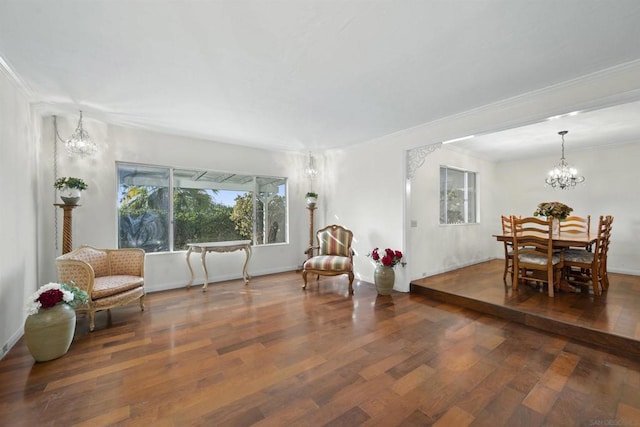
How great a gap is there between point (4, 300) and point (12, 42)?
210 cm

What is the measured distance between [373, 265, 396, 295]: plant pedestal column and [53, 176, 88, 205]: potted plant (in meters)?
3.99

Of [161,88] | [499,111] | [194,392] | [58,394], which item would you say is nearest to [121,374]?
[58,394]

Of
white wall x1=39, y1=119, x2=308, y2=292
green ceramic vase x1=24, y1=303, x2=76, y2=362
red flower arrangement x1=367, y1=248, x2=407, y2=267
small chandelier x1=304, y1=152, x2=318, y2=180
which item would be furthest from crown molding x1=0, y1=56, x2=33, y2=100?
red flower arrangement x1=367, y1=248, x2=407, y2=267

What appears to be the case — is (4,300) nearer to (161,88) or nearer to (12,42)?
(12,42)

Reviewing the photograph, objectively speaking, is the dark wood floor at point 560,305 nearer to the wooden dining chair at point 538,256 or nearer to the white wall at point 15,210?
the wooden dining chair at point 538,256

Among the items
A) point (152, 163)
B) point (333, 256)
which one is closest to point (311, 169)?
point (333, 256)

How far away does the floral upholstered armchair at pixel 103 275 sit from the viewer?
2.62 metres

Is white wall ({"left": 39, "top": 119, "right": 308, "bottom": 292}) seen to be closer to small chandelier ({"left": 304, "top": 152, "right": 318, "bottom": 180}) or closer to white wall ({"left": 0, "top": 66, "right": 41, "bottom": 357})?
small chandelier ({"left": 304, "top": 152, "right": 318, "bottom": 180})

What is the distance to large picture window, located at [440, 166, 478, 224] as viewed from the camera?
16.4 ft

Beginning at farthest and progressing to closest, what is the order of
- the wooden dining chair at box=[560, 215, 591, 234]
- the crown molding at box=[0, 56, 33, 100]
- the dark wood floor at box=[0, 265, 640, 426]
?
the wooden dining chair at box=[560, 215, 591, 234] < the crown molding at box=[0, 56, 33, 100] < the dark wood floor at box=[0, 265, 640, 426]

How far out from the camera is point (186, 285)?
412 cm

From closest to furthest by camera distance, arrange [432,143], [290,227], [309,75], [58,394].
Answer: [58,394], [309,75], [432,143], [290,227]

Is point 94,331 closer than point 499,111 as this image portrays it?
Yes

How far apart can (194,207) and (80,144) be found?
5.35ft
